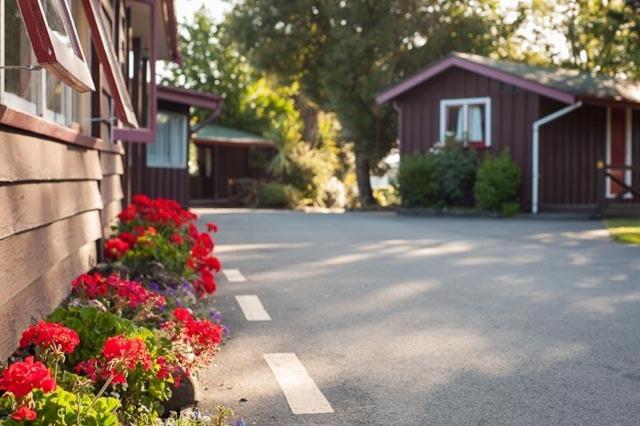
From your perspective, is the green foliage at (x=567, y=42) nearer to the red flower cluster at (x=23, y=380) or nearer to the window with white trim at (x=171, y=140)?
the window with white trim at (x=171, y=140)

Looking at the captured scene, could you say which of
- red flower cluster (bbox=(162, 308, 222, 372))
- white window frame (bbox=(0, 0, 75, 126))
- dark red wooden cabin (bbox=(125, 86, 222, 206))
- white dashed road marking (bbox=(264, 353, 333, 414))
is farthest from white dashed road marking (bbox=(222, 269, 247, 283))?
dark red wooden cabin (bbox=(125, 86, 222, 206))

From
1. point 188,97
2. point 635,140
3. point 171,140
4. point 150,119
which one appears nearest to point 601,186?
point 635,140

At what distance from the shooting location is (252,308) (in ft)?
23.9

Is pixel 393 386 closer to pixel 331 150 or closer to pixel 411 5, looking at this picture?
pixel 411 5

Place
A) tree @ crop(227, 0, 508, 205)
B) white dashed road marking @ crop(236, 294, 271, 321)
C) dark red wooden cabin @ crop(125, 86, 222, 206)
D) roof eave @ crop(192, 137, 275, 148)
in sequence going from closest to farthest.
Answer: white dashed road marking @ crop(236, 294, 271, 321)
dark red wooden cabin @ crop(125, 86, 222, 206)
tree @ crop(227, 0, 508, 205)
roof eave @ crop(192, 137, 275, 148)

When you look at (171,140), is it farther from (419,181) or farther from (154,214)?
(154,214)

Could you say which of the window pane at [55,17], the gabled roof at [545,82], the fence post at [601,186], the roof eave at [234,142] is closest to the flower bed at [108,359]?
the window pane at [55,17]

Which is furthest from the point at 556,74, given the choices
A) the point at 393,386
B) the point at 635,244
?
the point at 393,386

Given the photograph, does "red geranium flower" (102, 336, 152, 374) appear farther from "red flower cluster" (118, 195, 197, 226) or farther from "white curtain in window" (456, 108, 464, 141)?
"white curtain in window" (456, 108, 464, 141)

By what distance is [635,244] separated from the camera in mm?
13289

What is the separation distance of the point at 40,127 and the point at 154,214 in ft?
15.3

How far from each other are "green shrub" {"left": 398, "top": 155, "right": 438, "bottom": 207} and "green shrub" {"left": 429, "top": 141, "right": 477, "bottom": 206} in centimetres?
16

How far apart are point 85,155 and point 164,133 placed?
593 inches

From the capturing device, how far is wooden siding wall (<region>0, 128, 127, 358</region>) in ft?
12.4
